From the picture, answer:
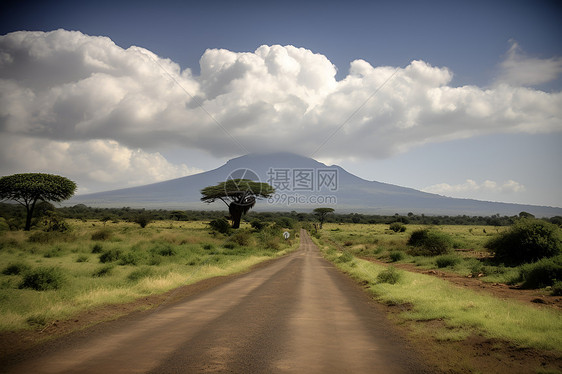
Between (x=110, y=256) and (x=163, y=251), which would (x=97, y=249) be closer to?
(x=163, y=251)

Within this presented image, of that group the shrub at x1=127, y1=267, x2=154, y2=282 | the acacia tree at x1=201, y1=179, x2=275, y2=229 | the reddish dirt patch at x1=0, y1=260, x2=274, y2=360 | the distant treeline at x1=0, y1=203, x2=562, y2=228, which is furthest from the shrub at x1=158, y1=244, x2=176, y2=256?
the acacia tree at x1=201, y1=179, x2=275, y2=229

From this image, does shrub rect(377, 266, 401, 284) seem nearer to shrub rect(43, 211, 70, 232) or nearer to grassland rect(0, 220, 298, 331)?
grassland rect(0, 220, 298, 331)

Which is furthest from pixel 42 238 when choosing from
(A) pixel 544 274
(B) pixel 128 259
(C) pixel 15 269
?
(A) pixel 544 274

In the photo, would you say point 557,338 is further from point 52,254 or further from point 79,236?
point 79,236

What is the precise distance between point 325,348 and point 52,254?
26.7 metres

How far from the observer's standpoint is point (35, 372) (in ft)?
20.2

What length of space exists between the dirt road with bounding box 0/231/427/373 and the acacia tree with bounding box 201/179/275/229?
5193cm

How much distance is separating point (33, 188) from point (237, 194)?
30693mm

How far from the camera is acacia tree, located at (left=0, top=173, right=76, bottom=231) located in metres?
47.5

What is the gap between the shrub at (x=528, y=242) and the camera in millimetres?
23031

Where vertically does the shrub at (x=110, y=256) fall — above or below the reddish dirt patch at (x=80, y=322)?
below

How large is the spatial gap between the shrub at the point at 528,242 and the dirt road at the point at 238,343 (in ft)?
55.2

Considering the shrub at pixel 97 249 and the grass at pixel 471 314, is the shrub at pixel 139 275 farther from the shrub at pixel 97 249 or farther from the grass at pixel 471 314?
the shrub at pixel 97 249

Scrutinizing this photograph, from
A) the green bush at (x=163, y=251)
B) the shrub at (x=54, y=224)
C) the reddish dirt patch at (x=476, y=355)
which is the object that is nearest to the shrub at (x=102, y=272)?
the green bush at (x=163, y=251)
